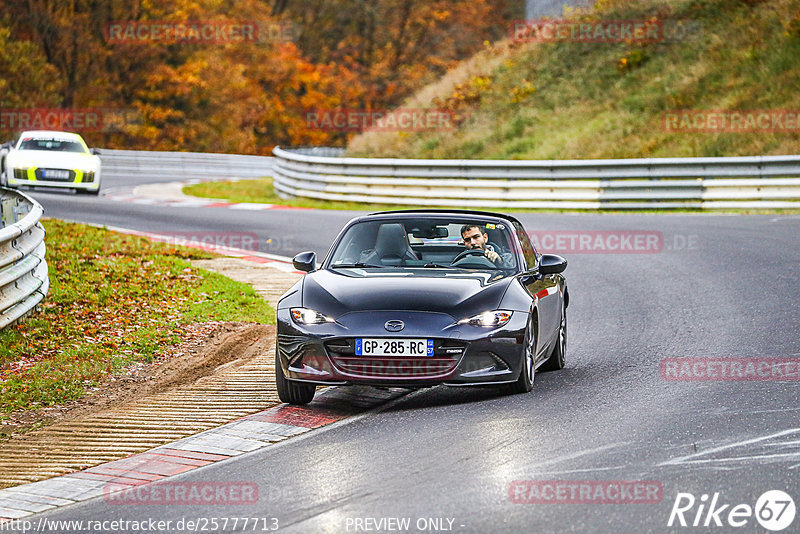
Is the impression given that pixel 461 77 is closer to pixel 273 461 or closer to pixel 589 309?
pixel 589 309

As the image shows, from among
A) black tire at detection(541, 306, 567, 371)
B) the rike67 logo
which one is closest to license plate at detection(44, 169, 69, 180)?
black tire at detection(541, 306, 567, 371)

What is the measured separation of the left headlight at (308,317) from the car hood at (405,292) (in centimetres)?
4

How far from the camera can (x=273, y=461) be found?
23.0 ft

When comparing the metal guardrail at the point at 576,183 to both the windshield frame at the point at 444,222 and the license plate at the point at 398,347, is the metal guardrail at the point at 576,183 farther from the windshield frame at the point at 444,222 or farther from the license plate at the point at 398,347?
the license plate at the point at 398,347

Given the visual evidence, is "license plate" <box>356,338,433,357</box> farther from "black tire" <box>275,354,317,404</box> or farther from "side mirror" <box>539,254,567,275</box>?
"side mirror" <box>539,254,567,275</box>

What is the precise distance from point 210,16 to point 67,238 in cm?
4693

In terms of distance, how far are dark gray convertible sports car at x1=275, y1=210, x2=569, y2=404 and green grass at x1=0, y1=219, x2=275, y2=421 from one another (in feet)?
Answer: 6.66

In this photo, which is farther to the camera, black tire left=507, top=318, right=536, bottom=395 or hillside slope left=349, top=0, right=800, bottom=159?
hillside slope left=349, top=0, right=800, bottom=159

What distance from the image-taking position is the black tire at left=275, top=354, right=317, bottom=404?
8.56 metres

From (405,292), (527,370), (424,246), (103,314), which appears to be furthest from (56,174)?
(527,370)

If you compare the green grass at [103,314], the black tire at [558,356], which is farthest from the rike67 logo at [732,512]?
the green grass at [103,314]

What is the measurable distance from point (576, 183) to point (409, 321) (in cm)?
1803

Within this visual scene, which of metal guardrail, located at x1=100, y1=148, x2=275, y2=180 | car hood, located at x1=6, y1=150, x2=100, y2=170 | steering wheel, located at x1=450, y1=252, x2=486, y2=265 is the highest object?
steering wheel, located at x1=450, y1=252, x2=486, y2=265

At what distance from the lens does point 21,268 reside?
11383 mm
